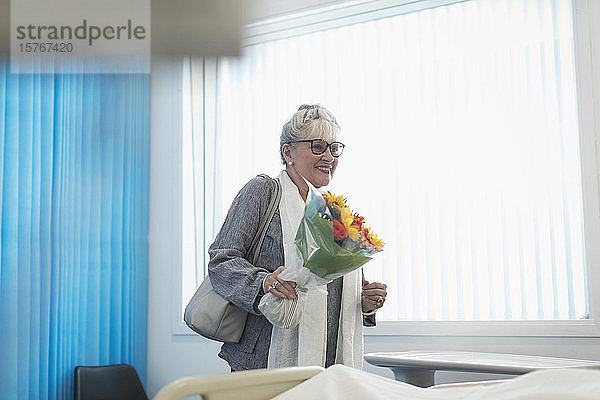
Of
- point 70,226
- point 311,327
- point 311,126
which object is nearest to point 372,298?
point 311,327

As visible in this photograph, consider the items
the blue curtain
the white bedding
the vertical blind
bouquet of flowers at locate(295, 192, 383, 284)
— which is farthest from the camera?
the blue curtain

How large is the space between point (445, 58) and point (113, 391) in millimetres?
2211

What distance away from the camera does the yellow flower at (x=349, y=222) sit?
1.79m

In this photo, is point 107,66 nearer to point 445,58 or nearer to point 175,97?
point 175,97

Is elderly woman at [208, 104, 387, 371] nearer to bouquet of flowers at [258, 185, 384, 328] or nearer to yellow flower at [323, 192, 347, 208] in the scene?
bouquet of flowers at [258, 185, 384, 328]

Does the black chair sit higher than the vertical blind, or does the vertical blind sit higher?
the vertical blind

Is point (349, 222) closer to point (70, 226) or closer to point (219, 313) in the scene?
point (219, 313)

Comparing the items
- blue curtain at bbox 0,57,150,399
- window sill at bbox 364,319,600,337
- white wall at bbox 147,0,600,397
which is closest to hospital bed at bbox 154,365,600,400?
window sill at bbox 364,319,600,337

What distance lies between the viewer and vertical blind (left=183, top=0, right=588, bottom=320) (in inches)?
110

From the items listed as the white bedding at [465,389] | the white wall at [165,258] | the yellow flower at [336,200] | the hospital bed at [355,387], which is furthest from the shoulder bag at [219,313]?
the white wall at [165,258]

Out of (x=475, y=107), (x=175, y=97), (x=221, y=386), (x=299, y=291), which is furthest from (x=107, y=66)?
(x=221, y=386)

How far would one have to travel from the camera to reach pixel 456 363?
79.0 inches

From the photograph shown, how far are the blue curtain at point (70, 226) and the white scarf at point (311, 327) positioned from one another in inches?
60.0

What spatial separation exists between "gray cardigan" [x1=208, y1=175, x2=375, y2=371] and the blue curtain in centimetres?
141
